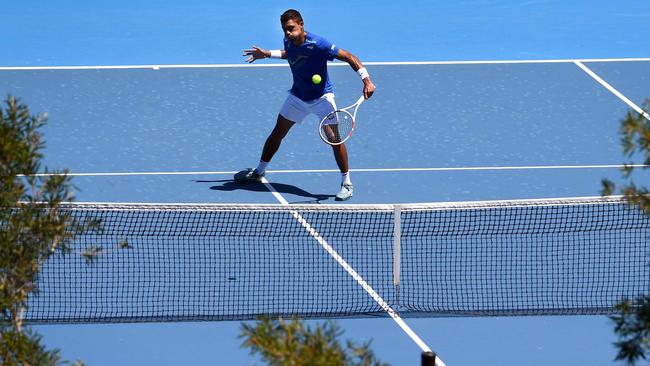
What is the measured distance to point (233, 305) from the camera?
9.77 m

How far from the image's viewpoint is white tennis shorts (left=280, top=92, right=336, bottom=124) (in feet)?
40.0

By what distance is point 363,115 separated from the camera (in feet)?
49.4

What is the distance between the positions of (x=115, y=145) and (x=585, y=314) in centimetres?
646

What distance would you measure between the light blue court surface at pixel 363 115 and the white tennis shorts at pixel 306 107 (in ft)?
2.71

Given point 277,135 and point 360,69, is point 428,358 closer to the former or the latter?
point 360,69

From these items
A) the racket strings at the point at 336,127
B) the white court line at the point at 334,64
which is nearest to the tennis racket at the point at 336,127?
the racket strings at the point at 336,127

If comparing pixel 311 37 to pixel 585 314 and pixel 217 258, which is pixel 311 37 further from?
pixel 585 314

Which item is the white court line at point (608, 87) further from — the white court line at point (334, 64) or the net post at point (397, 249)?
the net post at point (397, 249)

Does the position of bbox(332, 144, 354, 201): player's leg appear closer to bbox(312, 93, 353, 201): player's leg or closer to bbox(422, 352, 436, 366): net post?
bbox(312, 93, 353, 201): player's leg

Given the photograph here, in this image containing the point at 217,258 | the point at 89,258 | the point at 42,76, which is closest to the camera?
the point at 89,258

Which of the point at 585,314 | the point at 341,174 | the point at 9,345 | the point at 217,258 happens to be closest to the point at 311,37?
the point at 341,174

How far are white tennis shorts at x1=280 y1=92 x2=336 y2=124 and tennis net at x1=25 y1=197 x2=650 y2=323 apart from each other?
1102 millimetres

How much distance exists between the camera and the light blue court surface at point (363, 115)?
9.26 m

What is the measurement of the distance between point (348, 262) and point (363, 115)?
184 inches
